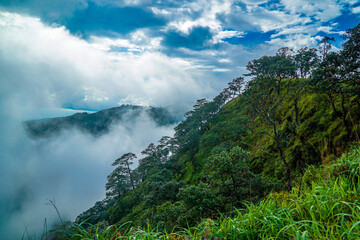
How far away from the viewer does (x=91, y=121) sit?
170 metres

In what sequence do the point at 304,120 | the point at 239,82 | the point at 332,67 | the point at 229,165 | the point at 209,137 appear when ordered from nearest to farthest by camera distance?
the point at 229,165
the point at 332,67
the point at 304,120
the point at 209,137
the point at 239,82

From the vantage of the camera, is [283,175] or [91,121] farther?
[91,121]

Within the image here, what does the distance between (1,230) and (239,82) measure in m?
90.4

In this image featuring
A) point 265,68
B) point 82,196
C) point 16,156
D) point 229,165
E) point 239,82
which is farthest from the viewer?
point 16,156

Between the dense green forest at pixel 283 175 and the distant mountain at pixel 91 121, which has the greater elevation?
the distant mountain at pixel 91 121

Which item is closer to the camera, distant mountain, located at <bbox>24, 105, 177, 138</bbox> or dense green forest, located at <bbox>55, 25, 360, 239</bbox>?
dense green forest, located at <bbox>55, 25, 360, 239</bbox>

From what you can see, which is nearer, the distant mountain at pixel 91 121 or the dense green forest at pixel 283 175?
the dense green forest at pixel 283 175

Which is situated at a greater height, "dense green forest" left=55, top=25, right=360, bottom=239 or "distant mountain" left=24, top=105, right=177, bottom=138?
"distant mountain" left=24, top=105, right=177, bottom=138

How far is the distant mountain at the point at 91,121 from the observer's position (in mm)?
150775

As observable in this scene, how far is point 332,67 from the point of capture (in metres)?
10.2

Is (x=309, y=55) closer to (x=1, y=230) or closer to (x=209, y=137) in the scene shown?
(x=209, y=137)

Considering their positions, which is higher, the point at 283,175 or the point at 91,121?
the point at 91,121

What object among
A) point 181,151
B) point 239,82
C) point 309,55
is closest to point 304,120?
point 309,55

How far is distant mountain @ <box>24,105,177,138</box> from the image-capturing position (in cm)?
15077
